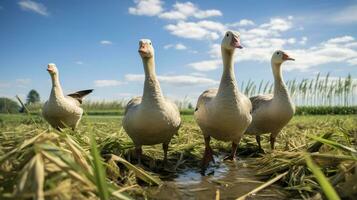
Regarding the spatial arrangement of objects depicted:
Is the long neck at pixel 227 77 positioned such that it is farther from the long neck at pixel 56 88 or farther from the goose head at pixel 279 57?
the long neck at pixel 56 88

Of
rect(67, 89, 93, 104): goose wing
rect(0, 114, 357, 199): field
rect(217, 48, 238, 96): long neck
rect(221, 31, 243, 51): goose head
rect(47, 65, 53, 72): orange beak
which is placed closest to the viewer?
rect(0, 114, 357, 199): field

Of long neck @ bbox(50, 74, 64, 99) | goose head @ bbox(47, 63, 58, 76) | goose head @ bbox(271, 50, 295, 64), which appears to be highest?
goose head @ bbox(271, 50, 295, 64)

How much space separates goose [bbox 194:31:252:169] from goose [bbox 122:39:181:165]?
0.53 meters

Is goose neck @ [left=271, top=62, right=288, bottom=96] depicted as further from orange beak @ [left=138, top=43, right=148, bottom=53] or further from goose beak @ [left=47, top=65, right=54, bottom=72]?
goose beak @ [left=47, top=65, right=54, bottom=72]

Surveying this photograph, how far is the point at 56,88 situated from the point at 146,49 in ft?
16.9

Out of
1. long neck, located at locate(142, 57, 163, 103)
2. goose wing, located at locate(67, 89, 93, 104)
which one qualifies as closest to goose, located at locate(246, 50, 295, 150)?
long neck, located at locate(142, 57, 163, 103)

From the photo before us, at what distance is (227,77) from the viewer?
539 cm

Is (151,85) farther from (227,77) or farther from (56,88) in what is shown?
(56,88)

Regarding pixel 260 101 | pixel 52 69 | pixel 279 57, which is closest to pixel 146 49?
pixel 260 101

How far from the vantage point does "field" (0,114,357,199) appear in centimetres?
→ 236

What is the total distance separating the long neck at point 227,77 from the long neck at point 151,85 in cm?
94

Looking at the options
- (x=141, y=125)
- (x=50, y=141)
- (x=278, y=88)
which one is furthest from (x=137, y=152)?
(x=278, y=88)

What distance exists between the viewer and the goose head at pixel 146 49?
535cm

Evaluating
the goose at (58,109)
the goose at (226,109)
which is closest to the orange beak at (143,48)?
the goose at (226,109)
